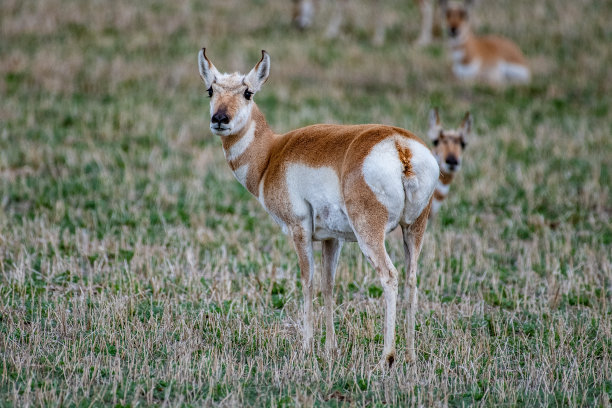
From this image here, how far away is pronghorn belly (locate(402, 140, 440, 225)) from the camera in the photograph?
234 inches

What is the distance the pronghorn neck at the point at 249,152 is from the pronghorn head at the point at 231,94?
0.10 meters

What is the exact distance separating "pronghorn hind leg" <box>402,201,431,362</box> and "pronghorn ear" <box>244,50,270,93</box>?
1748 millimetres

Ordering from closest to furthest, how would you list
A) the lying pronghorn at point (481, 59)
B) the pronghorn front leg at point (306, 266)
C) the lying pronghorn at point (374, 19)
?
the pronghorn front leg at point (306, 266) → the lying pronghorn at point (481, 59) → the lying pronghorn at point (374, 19)

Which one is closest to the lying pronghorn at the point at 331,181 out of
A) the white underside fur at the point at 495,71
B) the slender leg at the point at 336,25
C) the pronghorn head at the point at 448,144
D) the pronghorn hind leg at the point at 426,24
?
the pronghorn head at the point at 448,144

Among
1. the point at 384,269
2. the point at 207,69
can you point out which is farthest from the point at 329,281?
the point at 207,69

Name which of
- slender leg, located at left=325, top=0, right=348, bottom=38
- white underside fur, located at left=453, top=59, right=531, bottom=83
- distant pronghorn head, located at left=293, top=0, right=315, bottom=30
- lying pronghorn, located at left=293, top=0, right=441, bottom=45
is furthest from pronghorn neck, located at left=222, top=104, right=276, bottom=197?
distant pronghorn head, located at left=293, top=0, right=315, bottom=30

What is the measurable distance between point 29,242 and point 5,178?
9.81ft

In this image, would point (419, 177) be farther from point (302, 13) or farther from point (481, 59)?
point (302, 13)

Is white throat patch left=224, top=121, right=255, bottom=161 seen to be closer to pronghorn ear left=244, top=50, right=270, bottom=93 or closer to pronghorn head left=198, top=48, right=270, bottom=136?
pronghorn head left=198, top=48, right=270, bottom=136

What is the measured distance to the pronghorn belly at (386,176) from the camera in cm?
589

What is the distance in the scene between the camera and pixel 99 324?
22.3 feet

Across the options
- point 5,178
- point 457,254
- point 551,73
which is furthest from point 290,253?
point 551,73

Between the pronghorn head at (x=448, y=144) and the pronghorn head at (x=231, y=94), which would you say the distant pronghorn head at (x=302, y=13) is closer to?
the pronghorn head at (x=448, y=144)

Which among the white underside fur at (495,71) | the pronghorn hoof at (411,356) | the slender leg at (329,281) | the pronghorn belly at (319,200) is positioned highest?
the white underside fur at (495,71)
